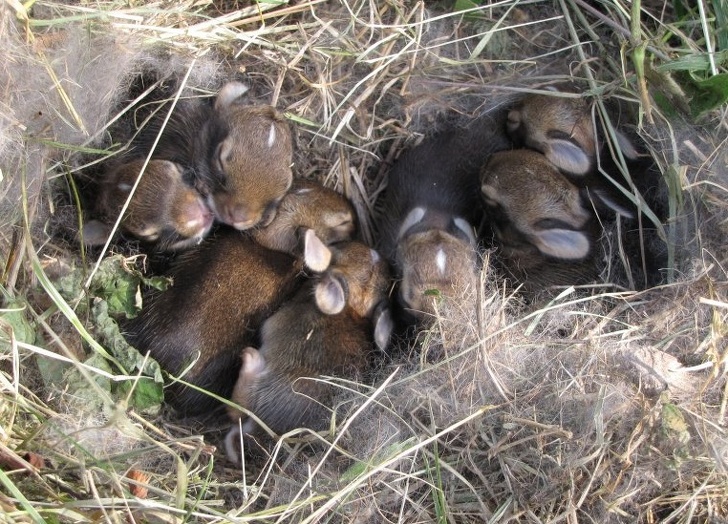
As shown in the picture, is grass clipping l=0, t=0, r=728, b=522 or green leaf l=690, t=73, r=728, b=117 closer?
grass clipping l=0, t=0, r=728, b=522

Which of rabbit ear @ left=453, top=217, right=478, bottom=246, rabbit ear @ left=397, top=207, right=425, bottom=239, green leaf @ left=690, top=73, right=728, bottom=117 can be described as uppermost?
green leaf @ left=690, top=73, right=728, bottom=117

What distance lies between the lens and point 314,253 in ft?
9.37

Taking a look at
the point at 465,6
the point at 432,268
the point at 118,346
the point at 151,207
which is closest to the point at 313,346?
the point at 432,268

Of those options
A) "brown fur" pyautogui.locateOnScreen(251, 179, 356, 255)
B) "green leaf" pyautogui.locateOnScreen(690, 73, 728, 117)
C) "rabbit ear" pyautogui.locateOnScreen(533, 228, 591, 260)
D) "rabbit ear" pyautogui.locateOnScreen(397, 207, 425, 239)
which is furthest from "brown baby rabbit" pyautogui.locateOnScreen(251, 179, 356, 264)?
"green leaf" pyautogui.locateOnScreen(690, 73, 728, 117)

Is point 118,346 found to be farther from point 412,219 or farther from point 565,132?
point 565,132

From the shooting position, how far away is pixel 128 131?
303 centimetres

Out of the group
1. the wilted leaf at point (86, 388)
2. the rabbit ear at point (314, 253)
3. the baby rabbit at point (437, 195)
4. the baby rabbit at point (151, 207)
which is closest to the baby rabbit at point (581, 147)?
the baby rabbit at point (437, 195)

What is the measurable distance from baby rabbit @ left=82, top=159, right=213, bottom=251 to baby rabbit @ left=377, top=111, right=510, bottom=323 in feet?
2.88

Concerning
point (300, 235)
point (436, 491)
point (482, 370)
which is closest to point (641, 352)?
point (482, 370)

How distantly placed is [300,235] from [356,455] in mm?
1022

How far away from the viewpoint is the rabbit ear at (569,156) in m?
3.00

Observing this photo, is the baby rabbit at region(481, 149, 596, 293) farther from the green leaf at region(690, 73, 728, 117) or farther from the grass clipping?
the green leaf at region(690, 73, 728, 117)

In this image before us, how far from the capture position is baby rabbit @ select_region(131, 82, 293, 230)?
9.58 ft

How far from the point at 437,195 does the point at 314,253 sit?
694 millimetres
